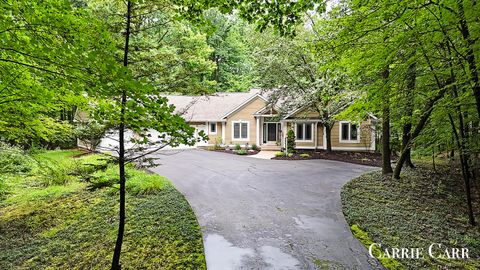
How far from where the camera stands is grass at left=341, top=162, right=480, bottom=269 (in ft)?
17.5

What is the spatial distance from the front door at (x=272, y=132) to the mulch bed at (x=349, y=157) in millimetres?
3647

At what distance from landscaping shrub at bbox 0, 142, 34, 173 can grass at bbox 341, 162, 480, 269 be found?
8138mm

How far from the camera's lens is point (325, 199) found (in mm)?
8508

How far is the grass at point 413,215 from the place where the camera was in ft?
17.5

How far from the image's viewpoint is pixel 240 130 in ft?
79.5

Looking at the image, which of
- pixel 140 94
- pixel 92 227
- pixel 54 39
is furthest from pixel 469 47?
pixel 92 227

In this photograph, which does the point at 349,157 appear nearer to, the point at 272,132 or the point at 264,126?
the point at 272,132

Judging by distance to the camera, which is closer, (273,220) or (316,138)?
(273,220)

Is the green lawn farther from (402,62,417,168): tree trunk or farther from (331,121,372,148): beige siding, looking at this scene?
(331,121,372,148): beige siding

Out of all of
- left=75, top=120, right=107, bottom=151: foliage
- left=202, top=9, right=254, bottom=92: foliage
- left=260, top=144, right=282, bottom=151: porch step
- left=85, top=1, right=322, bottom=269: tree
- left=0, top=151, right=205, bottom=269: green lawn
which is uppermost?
left=202, top=9, right=254, bottom=92: foliage

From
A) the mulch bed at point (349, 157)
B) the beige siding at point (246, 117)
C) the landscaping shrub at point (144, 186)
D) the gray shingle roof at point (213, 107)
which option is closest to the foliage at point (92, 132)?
the landscaping shrub at point (144, 186)

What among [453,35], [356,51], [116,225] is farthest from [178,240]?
[453,35]

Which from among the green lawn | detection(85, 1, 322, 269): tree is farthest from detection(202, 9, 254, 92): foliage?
detection(85, 1, 322, 269): tree

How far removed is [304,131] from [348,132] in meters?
3.48
